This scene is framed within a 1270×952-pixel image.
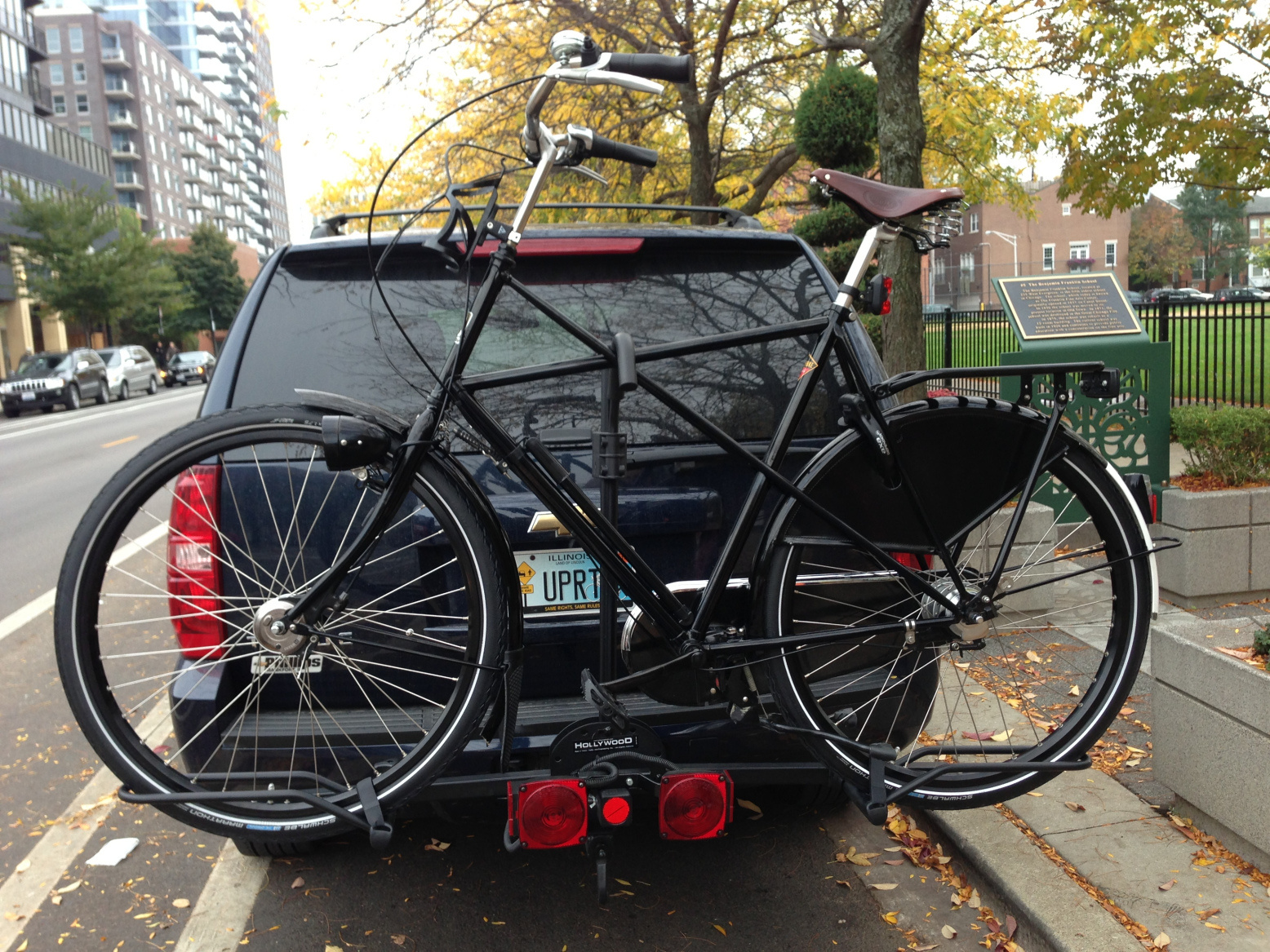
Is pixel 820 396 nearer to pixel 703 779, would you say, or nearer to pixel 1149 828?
pixel 703 779

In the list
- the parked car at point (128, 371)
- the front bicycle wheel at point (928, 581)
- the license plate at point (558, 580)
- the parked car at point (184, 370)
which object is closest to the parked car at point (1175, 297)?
the front bicycle wheel at point (928, 581)

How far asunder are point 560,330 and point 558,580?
73cm

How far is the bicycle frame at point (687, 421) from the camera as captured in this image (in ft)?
8.28

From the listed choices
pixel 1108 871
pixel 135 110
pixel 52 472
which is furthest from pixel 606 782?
pixel 135 110

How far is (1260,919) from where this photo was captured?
278 centimetres

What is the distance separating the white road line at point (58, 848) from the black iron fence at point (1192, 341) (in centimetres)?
760

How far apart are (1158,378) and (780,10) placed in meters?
8.28

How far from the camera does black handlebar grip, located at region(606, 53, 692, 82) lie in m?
2.52

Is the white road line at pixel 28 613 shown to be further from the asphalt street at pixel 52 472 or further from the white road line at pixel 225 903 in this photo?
the white road line at pixel 225 903

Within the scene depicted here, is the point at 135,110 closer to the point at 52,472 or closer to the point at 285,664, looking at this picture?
the point at 52,472

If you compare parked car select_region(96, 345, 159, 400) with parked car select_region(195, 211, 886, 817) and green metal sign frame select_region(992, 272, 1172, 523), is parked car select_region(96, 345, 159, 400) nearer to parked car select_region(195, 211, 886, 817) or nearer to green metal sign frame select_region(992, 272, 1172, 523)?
green metal sign frame select_region(992, 272, 1172, 523)

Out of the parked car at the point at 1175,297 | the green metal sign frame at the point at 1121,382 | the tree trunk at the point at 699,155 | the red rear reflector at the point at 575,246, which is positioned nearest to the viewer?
the red rear reflector at the point at 575,246

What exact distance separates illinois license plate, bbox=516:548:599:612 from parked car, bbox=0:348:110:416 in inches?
1286

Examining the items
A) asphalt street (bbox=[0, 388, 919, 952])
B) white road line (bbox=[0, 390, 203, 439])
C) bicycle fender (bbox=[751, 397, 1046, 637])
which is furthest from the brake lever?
white road line (bbox=[0, 390, 203, 439])
